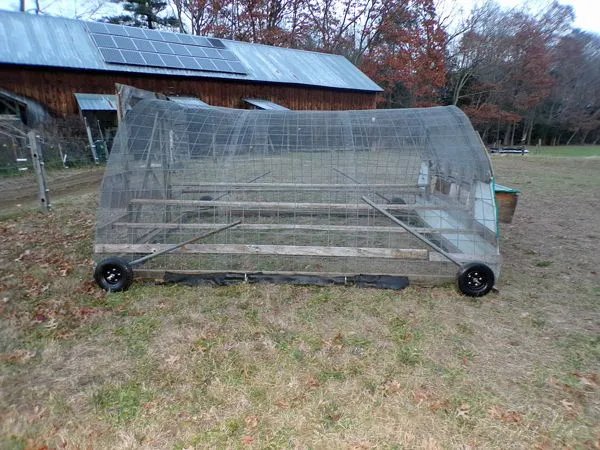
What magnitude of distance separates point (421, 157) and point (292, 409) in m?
5.24

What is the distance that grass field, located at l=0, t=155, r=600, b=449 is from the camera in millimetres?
2717

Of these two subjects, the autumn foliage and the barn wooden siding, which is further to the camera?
the autumn foliage

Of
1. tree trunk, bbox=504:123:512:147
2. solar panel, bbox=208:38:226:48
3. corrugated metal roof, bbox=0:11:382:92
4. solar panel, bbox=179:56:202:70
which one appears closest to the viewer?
corrugated metal roof, bbox=0:11:382:92

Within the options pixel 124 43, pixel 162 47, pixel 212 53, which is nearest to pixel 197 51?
pixel 212 53

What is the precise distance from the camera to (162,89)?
785 inches

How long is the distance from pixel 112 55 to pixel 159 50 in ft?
8.54

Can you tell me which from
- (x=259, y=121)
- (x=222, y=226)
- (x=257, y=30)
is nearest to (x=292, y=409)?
(x=222, y=226)

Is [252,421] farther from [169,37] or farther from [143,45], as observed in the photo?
[169,37]

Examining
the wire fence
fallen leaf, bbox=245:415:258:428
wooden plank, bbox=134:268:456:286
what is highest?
Result: the wire fence

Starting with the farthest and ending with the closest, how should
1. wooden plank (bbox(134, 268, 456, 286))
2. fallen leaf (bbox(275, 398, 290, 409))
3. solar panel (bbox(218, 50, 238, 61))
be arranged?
1. solar panel (bbox(218, 50, 238, 61))
2. wooden plank (bbox(134, 268, 456, 286))
3. fallen leaf (bbox(275, 398, 290, 409))

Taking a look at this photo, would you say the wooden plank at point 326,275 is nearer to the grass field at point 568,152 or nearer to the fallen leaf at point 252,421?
the fallen leaf at point 252,421

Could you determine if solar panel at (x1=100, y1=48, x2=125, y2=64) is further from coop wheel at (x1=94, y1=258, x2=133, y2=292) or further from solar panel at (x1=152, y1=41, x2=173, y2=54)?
coop wheel at (x1=94, y1=258, x2=133, y2=292)

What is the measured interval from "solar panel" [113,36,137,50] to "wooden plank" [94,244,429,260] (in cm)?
1849

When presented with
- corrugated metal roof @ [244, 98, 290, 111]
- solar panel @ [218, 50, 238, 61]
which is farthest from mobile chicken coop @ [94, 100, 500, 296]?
solar panel @ [218, 50, 238, 61]
